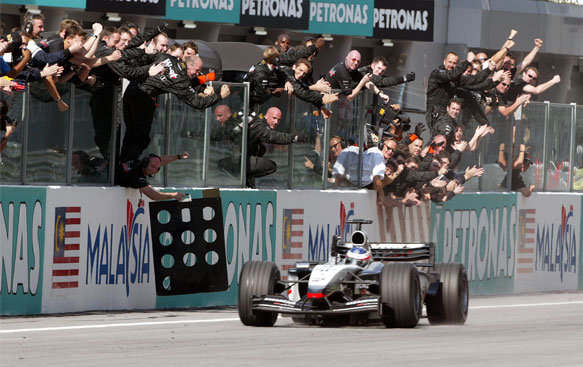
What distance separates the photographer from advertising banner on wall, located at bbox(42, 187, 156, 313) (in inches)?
687

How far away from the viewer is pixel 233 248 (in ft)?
65.5

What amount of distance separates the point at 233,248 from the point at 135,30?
3.25 m

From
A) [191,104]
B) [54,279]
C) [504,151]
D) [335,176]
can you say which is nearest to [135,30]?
[191,104]

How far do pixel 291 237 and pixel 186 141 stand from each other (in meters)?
2.21

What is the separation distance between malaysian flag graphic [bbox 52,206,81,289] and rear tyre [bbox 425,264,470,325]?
3.96m

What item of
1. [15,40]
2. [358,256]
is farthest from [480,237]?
[15,40]

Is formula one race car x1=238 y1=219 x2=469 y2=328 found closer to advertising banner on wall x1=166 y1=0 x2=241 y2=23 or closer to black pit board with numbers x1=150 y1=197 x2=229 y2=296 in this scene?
black pit board with numbers x1=150 y1=197 x2=229 y2=296

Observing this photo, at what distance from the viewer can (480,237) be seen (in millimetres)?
24578

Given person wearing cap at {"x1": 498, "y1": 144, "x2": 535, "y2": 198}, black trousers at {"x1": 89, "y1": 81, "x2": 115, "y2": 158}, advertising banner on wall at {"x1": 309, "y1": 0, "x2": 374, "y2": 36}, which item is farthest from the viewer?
advertising banner on wall at {"x1": 309, "y1": 0, "x2": 374, "y2": 36}

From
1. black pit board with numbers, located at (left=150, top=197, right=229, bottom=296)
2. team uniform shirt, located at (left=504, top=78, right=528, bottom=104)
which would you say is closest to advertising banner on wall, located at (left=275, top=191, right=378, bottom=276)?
black pit board with numbers, located at (left=150, top=197, right=229, bottom=296)

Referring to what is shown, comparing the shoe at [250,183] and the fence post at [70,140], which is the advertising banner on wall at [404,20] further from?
the fence post at [70,140]

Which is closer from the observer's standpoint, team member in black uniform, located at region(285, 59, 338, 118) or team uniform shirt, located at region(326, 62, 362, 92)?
team member in black uniform, located at region(285, 59, 338, 118)

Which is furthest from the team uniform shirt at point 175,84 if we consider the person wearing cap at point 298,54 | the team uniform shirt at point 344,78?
the team uniform shirt at point 344,78

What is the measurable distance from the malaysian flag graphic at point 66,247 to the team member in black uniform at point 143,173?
95cm
